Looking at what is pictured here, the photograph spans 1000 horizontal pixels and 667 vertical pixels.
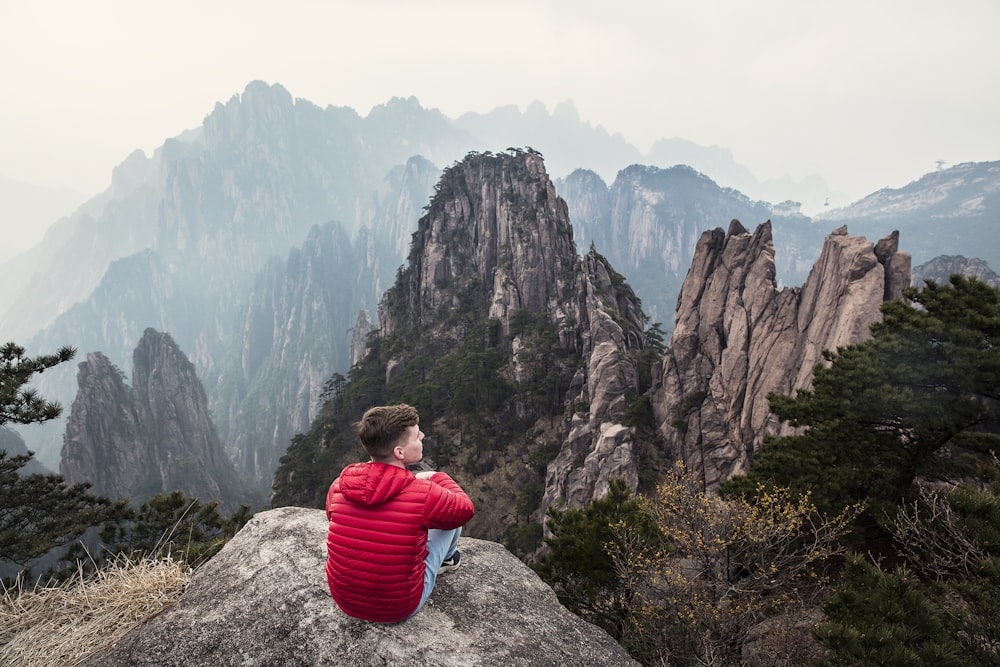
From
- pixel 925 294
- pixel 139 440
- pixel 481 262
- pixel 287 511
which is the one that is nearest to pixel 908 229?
pixel 481 262

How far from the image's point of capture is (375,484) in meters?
3.61

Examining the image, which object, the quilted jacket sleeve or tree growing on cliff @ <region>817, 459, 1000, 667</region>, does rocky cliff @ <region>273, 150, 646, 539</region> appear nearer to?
tree growing on cliff @ <region>817, 459, 1000, 667</region>

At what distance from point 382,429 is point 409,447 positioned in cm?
32

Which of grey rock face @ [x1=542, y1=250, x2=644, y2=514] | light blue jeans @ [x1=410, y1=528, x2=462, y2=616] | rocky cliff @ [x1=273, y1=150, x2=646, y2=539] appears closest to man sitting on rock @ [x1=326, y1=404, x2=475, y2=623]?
light blue jeans @ [x1=410, y1=528, x2=462, y2=616]

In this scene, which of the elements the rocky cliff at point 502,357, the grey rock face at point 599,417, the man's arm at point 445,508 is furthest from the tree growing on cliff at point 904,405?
the rocky cliff at point 502,357

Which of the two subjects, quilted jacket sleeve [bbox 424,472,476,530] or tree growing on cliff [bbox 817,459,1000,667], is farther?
tree growing on cliff [bbox 817,459,1000,667]

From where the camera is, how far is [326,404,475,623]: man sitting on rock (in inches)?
143

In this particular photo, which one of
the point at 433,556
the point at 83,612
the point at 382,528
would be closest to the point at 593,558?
the point at 433,556

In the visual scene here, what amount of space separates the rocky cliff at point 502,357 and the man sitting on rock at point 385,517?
29729 millimetres

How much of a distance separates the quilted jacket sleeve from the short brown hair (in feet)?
1.67

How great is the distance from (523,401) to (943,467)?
41329mm

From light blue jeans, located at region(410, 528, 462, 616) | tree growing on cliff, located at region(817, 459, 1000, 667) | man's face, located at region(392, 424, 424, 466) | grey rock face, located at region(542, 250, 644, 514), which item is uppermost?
man's face, located at region(392, 424, 424, 466)

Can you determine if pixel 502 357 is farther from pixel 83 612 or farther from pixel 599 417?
pixel 83 612

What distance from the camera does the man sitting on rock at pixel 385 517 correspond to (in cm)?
362
